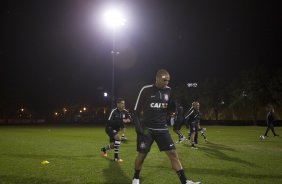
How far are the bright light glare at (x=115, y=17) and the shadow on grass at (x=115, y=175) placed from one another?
17.9m

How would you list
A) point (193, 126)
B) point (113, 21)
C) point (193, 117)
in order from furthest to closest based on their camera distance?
point (113, 21) < point (193, 117) < point (193, 126)

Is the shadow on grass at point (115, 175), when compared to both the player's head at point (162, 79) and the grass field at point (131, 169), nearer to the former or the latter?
the grass field at point (131, 169)

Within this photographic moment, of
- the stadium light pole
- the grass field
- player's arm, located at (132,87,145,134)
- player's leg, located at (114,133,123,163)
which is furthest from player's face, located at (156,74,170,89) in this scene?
the stadium light pole

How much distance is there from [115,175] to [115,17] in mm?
19923

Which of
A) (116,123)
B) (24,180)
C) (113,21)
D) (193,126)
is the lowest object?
(24,180)

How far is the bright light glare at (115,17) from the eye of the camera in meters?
28.6

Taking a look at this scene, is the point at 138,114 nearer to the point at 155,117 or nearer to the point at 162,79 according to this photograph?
the point at 155,117

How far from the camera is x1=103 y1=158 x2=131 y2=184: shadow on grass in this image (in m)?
9.56

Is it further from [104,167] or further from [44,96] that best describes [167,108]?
[44,96]

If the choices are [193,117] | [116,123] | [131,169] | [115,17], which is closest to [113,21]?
[115,17]

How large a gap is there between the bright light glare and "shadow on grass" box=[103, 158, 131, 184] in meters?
17.9

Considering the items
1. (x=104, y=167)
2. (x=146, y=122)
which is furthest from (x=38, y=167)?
(x=146, y=122)

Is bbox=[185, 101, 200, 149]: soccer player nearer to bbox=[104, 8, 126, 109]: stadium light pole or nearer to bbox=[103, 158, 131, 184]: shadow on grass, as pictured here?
bbox=[103, 158, 131, 184]: shadow on grass

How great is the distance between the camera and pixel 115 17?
93.8ft
